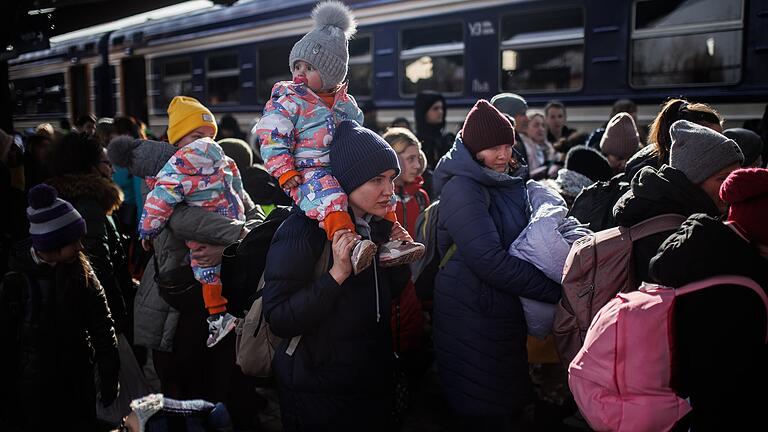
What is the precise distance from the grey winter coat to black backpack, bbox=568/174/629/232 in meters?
1.74

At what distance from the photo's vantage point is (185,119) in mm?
3857

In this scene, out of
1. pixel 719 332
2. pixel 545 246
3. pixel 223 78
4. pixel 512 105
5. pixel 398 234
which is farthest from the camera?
pixel 223 78

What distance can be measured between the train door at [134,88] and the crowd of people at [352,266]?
35.0ft

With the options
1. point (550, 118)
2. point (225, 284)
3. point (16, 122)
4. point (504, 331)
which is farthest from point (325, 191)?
point (16, 122)

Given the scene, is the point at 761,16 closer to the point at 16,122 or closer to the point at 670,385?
the point at 670,385

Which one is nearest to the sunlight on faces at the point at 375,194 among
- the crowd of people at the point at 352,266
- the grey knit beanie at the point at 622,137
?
the crowd of people at the point at 352,266

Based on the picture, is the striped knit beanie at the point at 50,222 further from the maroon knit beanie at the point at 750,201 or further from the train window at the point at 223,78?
the train window at the point at 223,78

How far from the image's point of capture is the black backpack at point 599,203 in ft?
10.4

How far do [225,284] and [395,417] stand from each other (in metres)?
→ 0.81

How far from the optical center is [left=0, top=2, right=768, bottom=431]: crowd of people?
1.84m

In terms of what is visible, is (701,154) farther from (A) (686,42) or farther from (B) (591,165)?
(A) (686,42)

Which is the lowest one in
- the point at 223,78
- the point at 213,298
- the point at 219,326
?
the point at 219,326

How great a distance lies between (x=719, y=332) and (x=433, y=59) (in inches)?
296

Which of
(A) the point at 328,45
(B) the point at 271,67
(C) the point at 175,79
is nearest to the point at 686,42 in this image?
(A) the point at 328,45
